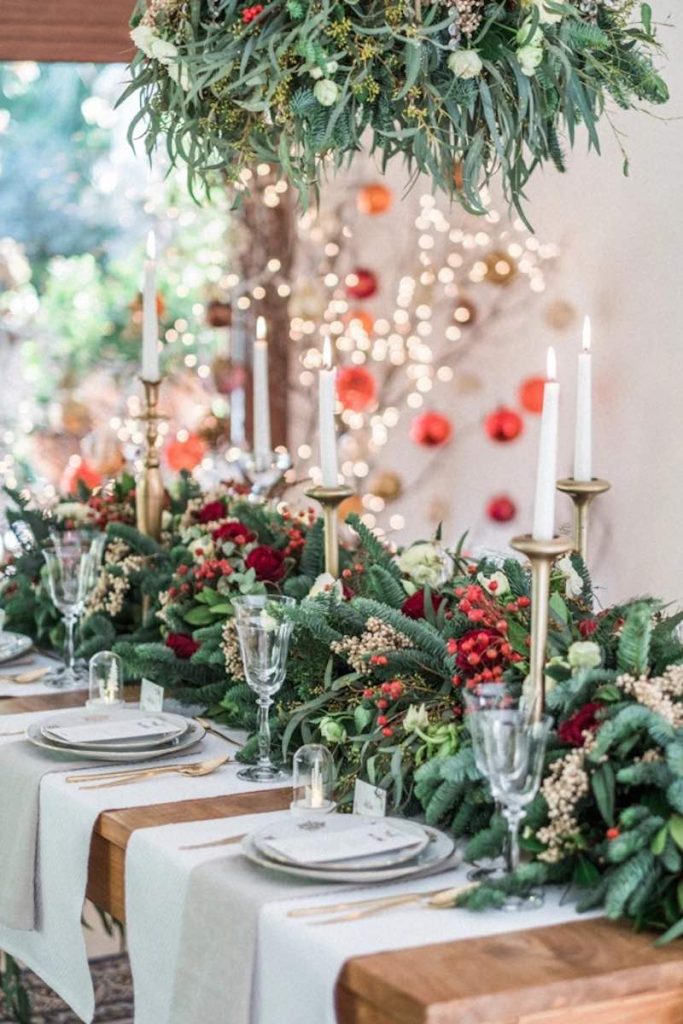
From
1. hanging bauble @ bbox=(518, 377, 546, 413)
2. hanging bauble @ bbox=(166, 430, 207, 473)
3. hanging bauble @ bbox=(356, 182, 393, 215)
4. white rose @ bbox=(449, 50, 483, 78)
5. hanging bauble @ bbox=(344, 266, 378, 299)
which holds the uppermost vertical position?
hanging bauble @ bbox=(356, 182, 393, 215)

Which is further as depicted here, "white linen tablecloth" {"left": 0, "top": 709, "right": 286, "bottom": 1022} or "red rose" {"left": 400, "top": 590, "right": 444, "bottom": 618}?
"red rose" {"left": 400, "top": 590, "right": 444, "bottom": 618}

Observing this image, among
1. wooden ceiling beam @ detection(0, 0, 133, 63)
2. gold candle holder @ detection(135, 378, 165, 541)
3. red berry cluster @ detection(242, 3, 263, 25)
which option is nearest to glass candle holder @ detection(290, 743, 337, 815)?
red berry cluster @ detection(242, 3, 263, 25)

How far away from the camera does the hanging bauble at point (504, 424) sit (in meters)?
5.00

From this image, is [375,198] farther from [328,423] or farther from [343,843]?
[343,843]

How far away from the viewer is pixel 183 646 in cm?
241

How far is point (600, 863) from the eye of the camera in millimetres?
1524

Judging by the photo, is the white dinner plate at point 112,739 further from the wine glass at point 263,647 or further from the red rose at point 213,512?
the red rose at point 213,512

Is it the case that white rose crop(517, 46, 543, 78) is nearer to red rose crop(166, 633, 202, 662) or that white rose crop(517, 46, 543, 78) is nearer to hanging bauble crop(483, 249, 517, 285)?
red rose crop(166, 633, 202, 662)

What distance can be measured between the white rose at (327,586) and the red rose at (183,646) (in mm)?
241

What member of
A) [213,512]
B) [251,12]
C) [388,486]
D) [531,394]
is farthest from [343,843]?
[388,486]

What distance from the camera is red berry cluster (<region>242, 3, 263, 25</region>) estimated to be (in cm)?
195

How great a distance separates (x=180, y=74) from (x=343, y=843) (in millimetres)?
1068

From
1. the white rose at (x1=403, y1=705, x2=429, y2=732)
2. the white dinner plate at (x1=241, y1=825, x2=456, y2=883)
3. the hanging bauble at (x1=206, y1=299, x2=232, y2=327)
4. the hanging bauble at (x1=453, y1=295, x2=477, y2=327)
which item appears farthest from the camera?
the hanging bauble at (x1=206, y1=299, x2=232, y2=327)

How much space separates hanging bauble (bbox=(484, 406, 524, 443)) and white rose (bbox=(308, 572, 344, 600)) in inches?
110
